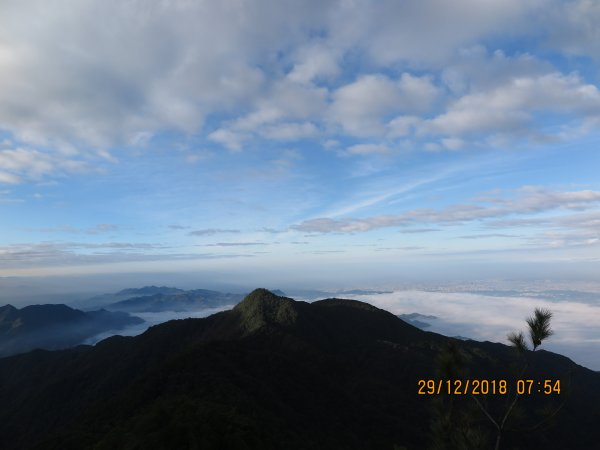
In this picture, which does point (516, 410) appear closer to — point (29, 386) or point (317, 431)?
point (317, 431)

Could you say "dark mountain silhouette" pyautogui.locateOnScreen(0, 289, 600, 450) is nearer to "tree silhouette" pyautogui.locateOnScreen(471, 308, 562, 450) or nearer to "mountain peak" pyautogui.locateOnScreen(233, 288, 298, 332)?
"mountain peak" pyautogui.locateOnScreen(233, 288, 298, 332)

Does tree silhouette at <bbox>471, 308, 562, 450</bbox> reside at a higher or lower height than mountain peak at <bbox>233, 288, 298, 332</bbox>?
higher

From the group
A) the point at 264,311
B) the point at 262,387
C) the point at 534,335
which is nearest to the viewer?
the point at 534,335

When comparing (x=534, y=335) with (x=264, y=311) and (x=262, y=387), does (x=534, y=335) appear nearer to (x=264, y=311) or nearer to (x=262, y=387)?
(x=262, y=387)

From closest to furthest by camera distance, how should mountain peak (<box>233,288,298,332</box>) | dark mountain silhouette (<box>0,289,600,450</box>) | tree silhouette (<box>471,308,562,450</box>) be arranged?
1. tree silhouette (<box>471,308,562,450</box>)
2. dark mountain silhouette (<box>0,289,600,450</box>)
3. mountain peak (<box>233,288,298,332</box>)

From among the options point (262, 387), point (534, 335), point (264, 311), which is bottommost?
point (262, 387)

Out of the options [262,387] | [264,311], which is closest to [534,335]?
[262,387]

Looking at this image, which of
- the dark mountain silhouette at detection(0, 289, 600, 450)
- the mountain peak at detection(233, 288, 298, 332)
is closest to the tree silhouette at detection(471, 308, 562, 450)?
the dark mountain silhouette at detection(0, 289, 600, 450)

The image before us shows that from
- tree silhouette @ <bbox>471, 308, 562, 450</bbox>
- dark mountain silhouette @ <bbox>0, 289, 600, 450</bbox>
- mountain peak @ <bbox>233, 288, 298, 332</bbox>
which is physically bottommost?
dark mountain silhouette @ <bbox>0, 289, 600, 450</bbox>

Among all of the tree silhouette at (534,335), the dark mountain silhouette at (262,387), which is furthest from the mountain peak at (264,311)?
the tree silhouette at (534,335)
